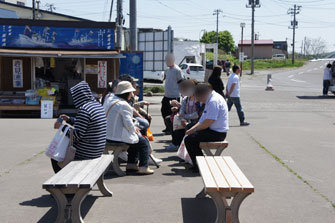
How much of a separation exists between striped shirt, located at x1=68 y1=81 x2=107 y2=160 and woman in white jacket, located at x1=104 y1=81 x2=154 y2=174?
1.07 metres

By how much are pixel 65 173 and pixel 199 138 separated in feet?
8.63

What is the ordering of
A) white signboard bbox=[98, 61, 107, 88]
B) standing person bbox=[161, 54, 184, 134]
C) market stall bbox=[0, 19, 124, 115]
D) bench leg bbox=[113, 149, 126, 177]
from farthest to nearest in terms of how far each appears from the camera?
white signboard bbox=[98, 61, 107, 88]
market stall bbox=[0, 19, 124, 115]
standing person bbox=[161, 54, 184, 134]
bench leg bbox=[113, 149, 126, 177]

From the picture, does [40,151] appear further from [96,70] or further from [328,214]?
[96,70]

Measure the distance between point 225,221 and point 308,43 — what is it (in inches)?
6306

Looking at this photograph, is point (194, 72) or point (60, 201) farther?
point (194, 72)

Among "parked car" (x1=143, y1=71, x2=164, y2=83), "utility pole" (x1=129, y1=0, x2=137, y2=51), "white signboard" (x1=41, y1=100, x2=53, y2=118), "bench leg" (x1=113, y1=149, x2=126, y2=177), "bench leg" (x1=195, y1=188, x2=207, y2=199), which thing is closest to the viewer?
"bench leg" (x1=195, y1=188, x2=207, y2=199)

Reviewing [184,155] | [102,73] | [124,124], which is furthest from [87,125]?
[102,73]

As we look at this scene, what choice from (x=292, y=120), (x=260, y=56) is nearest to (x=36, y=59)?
(x=292, y=120)

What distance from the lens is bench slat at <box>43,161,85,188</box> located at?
4.48m

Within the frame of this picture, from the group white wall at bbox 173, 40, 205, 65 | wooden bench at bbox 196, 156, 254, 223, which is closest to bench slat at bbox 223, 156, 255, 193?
wooden bench at bbox 196, 156, 254, 223

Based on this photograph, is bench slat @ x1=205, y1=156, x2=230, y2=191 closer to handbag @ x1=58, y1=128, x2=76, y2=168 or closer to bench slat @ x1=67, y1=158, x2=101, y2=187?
bench slat @ x1=67, y1=158, x2=101, y2=187

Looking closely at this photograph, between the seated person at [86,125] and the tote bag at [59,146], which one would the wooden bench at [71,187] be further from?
the seated person at [86,125]

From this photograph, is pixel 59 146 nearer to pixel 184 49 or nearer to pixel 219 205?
pixel 219 205

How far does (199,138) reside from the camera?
6.98 meters
